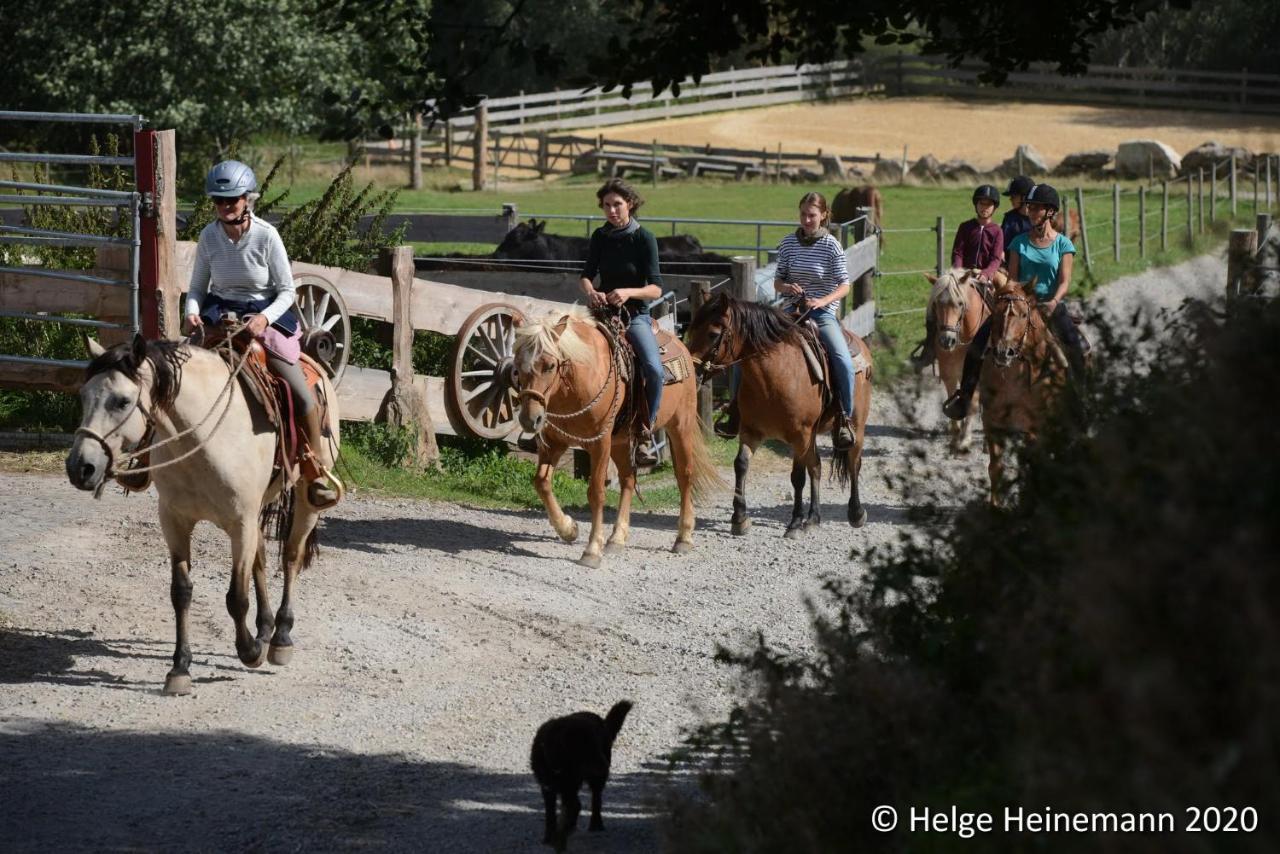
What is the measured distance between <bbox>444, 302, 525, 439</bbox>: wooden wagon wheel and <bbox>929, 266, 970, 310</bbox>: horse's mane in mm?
4033

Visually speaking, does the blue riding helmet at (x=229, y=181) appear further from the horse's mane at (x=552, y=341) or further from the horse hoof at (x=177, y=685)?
the horse's mane at (x=552, y=341)

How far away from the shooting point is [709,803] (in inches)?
216

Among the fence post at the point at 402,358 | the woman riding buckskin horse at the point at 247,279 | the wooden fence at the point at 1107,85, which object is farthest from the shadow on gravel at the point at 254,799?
the wooden fence at the point at 1107,85

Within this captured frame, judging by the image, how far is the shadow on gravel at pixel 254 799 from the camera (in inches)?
253

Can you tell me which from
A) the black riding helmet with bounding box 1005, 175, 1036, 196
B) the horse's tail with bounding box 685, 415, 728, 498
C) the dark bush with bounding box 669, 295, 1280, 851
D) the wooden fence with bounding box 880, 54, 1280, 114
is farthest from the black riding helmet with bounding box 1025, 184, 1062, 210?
the wooden fence with bounding box 880, 54, 1280, 114

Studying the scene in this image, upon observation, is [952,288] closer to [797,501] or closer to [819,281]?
[819,281]

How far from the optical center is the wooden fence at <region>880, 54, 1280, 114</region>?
5884 cm

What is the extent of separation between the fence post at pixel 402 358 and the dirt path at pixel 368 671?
3.26 feet

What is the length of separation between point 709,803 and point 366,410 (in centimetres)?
840

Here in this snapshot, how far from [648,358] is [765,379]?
1137 millimetres

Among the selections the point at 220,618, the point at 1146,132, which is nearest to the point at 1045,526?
the point at 220,618

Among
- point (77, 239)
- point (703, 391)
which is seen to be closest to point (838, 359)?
point (703, 391)

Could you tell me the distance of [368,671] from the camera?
28.6 ft

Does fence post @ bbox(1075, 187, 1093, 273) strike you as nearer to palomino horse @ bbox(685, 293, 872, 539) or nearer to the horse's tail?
palomino horse @ bbox(685, 293, 872, 539)
